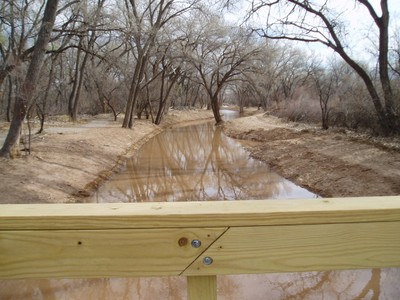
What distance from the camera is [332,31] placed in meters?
16.2

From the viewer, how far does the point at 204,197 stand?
10.2 m

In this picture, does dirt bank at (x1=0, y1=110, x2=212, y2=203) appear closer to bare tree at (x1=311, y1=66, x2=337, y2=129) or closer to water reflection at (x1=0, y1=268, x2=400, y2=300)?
water reflection at (x1=0, y1=268, x2=400, y2=300)

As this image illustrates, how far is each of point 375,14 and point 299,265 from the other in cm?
1675

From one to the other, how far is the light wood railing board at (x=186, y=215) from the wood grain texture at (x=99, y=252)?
0.10 ft

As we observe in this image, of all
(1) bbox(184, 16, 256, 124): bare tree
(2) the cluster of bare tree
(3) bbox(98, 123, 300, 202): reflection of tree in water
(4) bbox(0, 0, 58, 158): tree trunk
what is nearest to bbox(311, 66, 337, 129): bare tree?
(2) the cluster of bare tree

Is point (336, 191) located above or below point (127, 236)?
below

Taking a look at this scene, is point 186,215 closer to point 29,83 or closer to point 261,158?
point 29,83

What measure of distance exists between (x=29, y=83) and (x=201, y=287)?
36.9 ft

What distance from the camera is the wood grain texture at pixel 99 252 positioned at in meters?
1.29

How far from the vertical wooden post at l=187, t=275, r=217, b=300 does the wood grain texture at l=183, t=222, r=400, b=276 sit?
0.05m

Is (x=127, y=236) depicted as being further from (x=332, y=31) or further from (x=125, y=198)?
(x=332, y=31)

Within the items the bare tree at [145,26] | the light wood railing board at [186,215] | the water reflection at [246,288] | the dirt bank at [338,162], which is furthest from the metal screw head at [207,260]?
the bare tree at [145,26]

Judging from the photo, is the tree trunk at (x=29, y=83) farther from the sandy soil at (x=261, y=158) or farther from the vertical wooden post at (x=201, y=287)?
the vertical wooden post at (x=201, y=287)

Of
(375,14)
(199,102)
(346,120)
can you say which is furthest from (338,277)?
(199,102)
